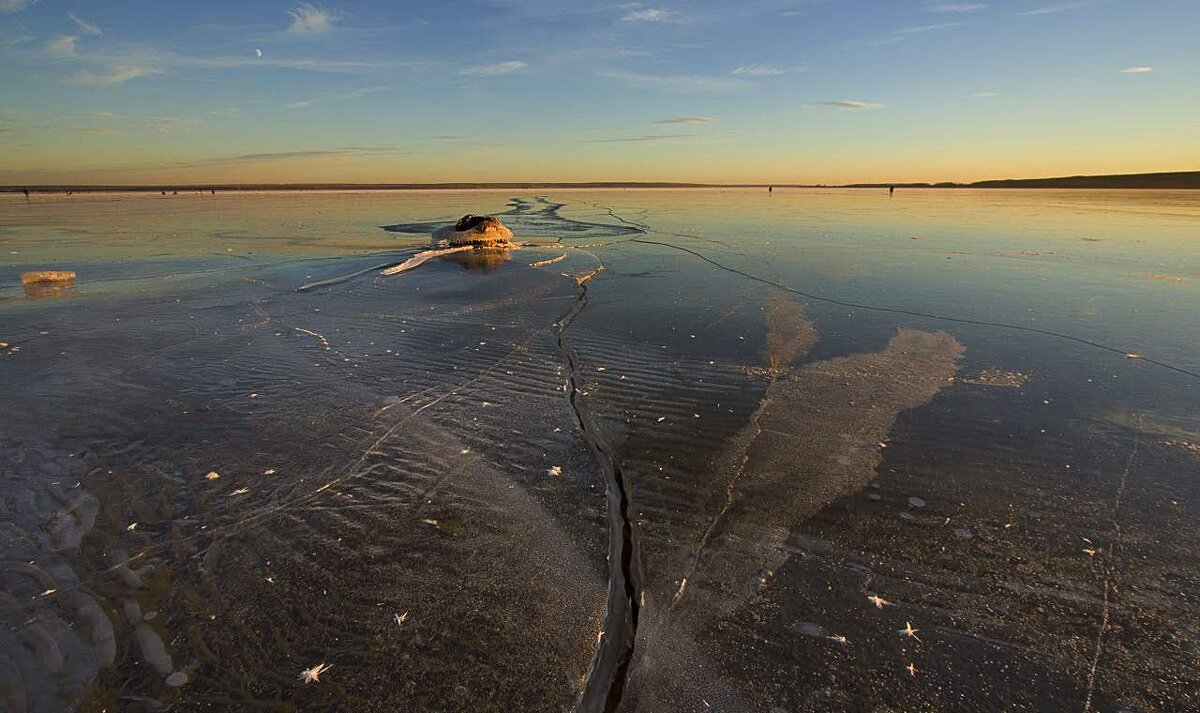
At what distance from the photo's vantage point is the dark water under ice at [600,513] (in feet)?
9.39

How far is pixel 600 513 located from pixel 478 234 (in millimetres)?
19112

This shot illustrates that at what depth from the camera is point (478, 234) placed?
2172 centimetres

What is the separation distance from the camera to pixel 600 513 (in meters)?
4.25

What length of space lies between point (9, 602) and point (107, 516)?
92 cm

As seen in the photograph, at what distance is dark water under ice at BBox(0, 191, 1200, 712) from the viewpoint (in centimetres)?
286

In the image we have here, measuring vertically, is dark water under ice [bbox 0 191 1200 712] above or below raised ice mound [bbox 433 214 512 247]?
below

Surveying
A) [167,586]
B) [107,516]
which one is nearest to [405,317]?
[107,516]

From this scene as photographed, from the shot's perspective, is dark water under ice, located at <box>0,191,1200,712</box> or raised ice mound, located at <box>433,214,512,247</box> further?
raised ice mound, located at <box>433,214,512,247</box>

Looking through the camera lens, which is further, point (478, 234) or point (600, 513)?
point (478, 234)

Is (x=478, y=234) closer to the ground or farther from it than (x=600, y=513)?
farther from it

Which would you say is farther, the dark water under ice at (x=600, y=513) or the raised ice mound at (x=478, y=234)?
the raised ice mound at (x=478, y=234)

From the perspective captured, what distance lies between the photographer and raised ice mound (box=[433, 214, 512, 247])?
853 inches

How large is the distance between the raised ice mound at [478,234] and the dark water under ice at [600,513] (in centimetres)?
1216

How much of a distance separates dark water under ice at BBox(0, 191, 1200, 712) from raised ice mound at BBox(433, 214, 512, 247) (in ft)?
39.9
